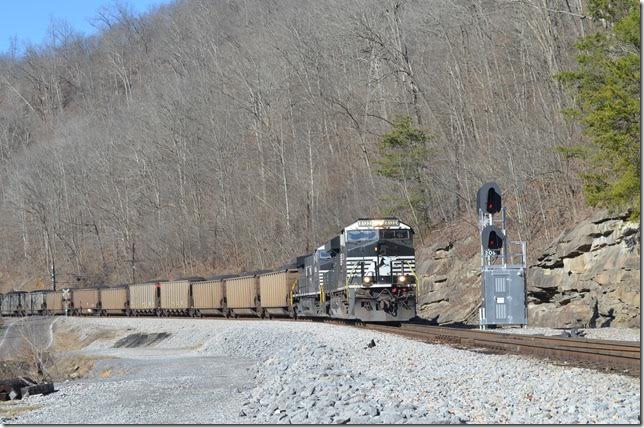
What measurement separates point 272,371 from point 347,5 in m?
59.5

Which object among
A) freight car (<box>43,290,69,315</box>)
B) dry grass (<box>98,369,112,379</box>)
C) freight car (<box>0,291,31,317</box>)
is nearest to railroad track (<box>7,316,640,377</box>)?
dry grass (<box>98,369,112,379</box>)

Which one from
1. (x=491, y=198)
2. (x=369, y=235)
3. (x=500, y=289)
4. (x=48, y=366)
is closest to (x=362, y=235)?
(x=369, y=235)

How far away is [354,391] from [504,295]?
42.7 ft

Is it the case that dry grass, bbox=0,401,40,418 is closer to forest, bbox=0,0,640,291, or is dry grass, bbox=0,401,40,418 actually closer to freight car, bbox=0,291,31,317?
forest, bbox=0,0,640,291

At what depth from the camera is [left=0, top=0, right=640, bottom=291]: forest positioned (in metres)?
40.6

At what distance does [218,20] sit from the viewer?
126938 millimetres

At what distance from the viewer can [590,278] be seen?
1075 inches

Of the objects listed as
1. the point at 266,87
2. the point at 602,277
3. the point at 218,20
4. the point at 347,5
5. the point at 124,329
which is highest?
the point at 218,20

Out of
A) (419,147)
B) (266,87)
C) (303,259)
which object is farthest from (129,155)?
(303,259)

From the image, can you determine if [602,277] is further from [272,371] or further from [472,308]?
[272,371]

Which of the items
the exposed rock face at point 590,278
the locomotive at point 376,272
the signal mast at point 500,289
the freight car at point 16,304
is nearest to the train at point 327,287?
the locomotive at point 376,272

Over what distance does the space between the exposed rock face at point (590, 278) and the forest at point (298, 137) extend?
98.0 inches

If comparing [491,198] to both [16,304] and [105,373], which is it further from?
[16,304]

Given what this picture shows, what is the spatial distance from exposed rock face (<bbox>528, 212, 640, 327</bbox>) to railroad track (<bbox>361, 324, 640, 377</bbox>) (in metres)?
6.50
